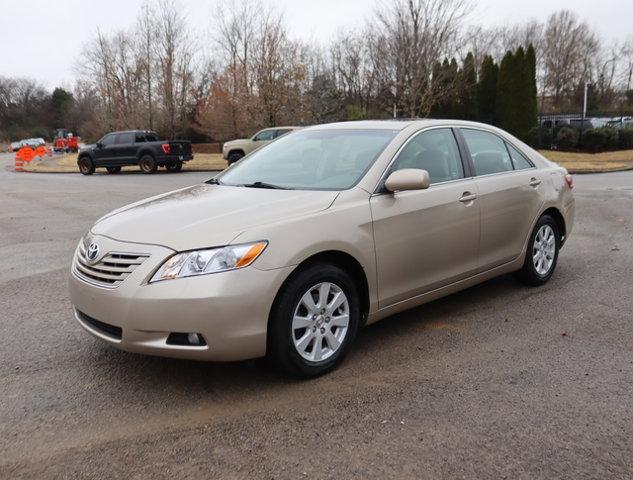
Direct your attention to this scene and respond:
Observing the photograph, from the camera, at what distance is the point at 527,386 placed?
3443 millimetres

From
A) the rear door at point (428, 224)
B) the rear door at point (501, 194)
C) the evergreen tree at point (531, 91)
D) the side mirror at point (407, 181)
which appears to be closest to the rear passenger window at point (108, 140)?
the evergreen tree at point (531, 91)

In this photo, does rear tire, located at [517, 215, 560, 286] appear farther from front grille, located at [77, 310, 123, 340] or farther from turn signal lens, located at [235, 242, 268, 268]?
front grille, located at [77, 310, 123, 340]

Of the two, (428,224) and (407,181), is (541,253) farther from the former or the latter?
(407,181)

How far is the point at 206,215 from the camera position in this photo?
11.6ft

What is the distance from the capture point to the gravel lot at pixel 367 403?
270 centimetres

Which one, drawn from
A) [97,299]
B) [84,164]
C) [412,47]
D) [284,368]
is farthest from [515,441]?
Answer: [84,164]

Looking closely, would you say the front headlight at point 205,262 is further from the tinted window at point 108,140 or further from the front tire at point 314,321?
the tinted window at point 108,140

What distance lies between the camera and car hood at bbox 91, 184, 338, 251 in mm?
3273

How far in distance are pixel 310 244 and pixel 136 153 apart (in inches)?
899

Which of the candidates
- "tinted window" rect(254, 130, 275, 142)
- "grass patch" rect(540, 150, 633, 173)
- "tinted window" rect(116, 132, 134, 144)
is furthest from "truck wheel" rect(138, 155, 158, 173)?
"grass patch" rect(540, 150, 633, 173)

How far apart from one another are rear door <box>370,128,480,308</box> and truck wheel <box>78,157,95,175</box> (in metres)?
23.6

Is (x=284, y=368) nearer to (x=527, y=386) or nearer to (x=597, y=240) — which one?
(x=527, y=386)

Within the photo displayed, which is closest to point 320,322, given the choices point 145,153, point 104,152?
point 145,153

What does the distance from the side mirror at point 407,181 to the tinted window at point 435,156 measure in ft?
0.84
